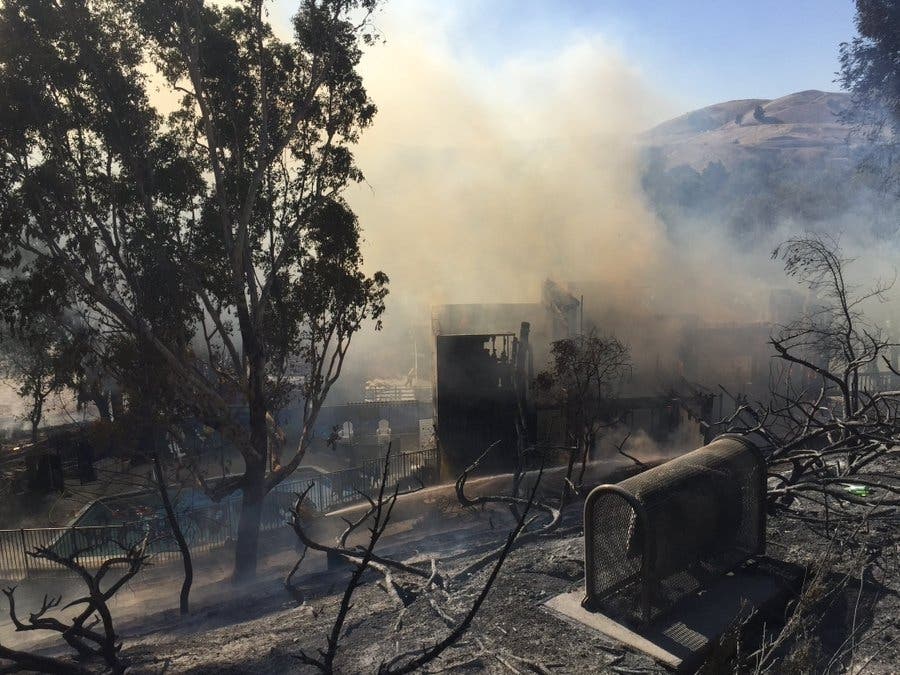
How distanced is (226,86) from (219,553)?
10020 mm

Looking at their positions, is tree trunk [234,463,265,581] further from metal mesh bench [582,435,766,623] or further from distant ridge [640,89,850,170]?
distant ridge [640,89,850,170]

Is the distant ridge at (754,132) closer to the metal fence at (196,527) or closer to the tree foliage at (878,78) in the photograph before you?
the tree foliage at (878,78)

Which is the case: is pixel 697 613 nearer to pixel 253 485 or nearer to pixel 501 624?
pixel 501 624

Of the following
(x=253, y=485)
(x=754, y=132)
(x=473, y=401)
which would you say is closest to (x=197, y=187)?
(x=253, y=485)

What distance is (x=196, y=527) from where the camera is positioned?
1373cm

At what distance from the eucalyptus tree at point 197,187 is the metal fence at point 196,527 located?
7.62 ft

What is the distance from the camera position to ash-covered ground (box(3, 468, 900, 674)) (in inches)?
201

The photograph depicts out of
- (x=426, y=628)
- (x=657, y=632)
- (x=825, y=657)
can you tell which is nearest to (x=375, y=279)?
(x=426, y=628)

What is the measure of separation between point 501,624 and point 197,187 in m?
10.5

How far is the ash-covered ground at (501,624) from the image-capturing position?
5.10m

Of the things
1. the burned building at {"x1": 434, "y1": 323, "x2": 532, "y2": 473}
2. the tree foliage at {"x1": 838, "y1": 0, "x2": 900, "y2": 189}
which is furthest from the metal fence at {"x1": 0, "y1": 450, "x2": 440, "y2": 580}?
the tree foliage at {"x1": 838, "y1": 0, "x2": 900, "y2": 189}

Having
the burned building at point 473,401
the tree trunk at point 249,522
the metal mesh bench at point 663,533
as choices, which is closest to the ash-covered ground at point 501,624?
the metal mesh bench at point 663,533

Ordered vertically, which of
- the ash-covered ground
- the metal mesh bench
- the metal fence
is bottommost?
the metal fence

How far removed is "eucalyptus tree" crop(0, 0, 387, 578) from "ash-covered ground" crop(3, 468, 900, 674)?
4.15 meters
